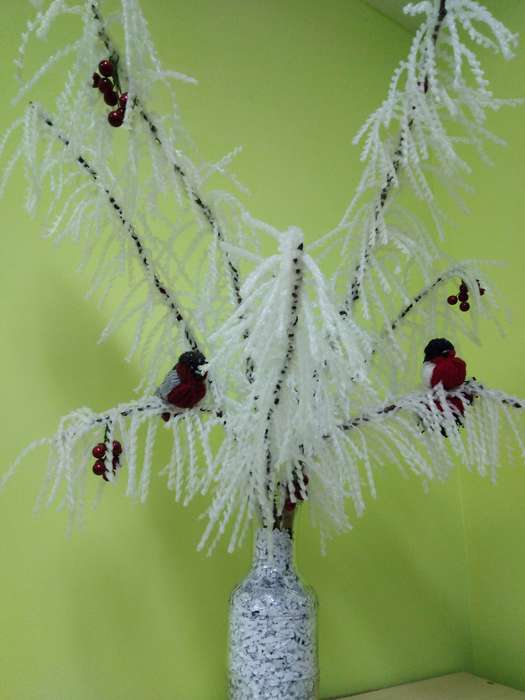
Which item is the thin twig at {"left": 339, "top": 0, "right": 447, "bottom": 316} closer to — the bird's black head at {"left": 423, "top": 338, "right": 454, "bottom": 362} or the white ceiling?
the bird's black head at {"left": 423, "top": 338, "right": 454, "bottom": 362}

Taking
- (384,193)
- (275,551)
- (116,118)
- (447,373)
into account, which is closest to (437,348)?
(447,373)

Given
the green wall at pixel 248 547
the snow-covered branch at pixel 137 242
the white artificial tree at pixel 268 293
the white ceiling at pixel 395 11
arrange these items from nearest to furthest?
the white artificial tree at pixel 268 293
the snow-covered branch at pixel 137 242
the green wall at pixel 248 547
the white ceiling at pixel 395 11

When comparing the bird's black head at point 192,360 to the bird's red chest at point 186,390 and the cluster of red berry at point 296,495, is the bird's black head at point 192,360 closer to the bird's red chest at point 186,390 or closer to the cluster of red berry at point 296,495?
the bird's red chest at point 186,390

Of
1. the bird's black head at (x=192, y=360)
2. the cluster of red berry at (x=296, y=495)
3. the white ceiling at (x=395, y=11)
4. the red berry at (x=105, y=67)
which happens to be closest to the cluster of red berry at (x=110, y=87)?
the red berry at (x=105, y=67)

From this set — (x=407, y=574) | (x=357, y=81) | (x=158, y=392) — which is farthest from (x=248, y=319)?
(x=357, y=81)

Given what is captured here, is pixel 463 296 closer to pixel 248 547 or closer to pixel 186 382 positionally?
pixel 186 382

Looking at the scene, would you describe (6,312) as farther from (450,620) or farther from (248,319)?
(450,620)
